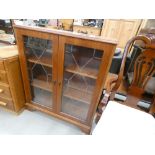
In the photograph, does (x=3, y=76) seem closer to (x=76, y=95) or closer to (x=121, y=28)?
(x=76, y=95)

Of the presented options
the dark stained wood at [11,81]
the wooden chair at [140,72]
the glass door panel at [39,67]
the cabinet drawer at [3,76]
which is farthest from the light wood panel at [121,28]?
the cabinet drawer at [3,76]

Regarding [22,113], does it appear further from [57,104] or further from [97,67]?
[97,67]

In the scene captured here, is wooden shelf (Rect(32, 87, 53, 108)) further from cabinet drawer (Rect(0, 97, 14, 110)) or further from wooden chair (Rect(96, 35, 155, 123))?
wooden chair (Rect(96, 35, 155, 123))

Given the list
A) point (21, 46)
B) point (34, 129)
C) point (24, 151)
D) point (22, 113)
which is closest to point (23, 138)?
point (24, 151)

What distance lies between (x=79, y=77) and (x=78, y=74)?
7 cm

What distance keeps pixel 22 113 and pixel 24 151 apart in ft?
4.07

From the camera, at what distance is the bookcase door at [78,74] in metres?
A: 0.98

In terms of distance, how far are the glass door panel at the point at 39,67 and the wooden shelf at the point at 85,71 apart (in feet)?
0.61

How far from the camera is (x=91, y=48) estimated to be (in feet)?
3.10

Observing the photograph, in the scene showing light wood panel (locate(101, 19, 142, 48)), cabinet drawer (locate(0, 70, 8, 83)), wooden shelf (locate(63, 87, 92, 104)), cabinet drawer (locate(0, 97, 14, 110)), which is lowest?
cabinet drawer (locate(0, 97, 14, 110))

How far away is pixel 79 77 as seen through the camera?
1.25 meters

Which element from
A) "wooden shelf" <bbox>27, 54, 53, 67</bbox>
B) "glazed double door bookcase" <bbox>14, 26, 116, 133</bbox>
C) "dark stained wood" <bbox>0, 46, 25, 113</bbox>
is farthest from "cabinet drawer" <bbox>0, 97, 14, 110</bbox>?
"wooden shelf" <bbox>27, 54, 53, 67</bbox>

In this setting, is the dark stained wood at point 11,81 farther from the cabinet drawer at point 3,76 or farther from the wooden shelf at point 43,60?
the wooden shelf at point 43,60

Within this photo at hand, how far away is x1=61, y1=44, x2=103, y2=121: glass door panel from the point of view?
1036 millimetres
